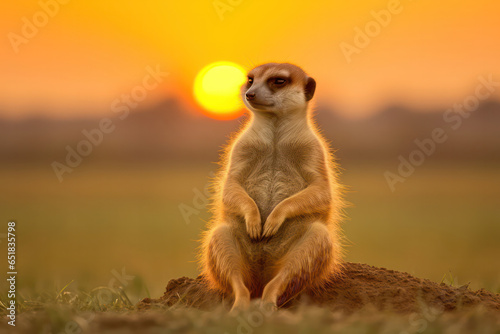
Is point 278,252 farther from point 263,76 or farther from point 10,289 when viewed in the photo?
point 10,289

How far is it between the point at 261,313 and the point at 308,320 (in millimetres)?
459

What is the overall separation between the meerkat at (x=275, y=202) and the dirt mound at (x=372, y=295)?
0.47 feet

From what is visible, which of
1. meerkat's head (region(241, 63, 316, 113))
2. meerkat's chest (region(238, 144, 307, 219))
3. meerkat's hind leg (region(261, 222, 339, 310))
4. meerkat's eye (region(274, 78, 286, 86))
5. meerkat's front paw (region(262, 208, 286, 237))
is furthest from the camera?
meerkat's eye (region(274, 78, 286, 86))

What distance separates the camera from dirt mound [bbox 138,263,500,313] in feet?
17.4

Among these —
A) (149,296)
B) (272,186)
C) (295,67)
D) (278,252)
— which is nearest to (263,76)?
(295,67)

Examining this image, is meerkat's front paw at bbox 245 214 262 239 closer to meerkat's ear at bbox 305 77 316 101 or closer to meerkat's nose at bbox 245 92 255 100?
meerkat's nose at bbox 245 92 255 100

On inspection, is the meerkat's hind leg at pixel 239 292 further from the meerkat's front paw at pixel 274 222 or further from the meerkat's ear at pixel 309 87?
the meerkat's ear at pixel 309 87

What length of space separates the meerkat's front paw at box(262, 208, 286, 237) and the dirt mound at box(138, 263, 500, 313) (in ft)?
2.21

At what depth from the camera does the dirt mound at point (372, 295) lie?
5.30 metres

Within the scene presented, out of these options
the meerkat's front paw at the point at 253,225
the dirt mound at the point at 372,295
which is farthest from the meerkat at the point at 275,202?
the dirt mound at the point at 372,295

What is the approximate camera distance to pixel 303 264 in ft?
16.6

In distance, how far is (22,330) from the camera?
365 centimetres

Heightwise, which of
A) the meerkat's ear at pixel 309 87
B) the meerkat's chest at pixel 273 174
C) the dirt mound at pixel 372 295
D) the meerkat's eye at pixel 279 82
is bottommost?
the dirt mound at pixel 372 295

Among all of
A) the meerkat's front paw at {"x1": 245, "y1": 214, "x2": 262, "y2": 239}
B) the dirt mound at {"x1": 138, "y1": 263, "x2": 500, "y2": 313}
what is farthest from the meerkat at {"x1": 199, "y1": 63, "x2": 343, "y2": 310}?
the dirt mound at {"x1": 138, "y1": 263, "x2": 500, "y2": 313}
